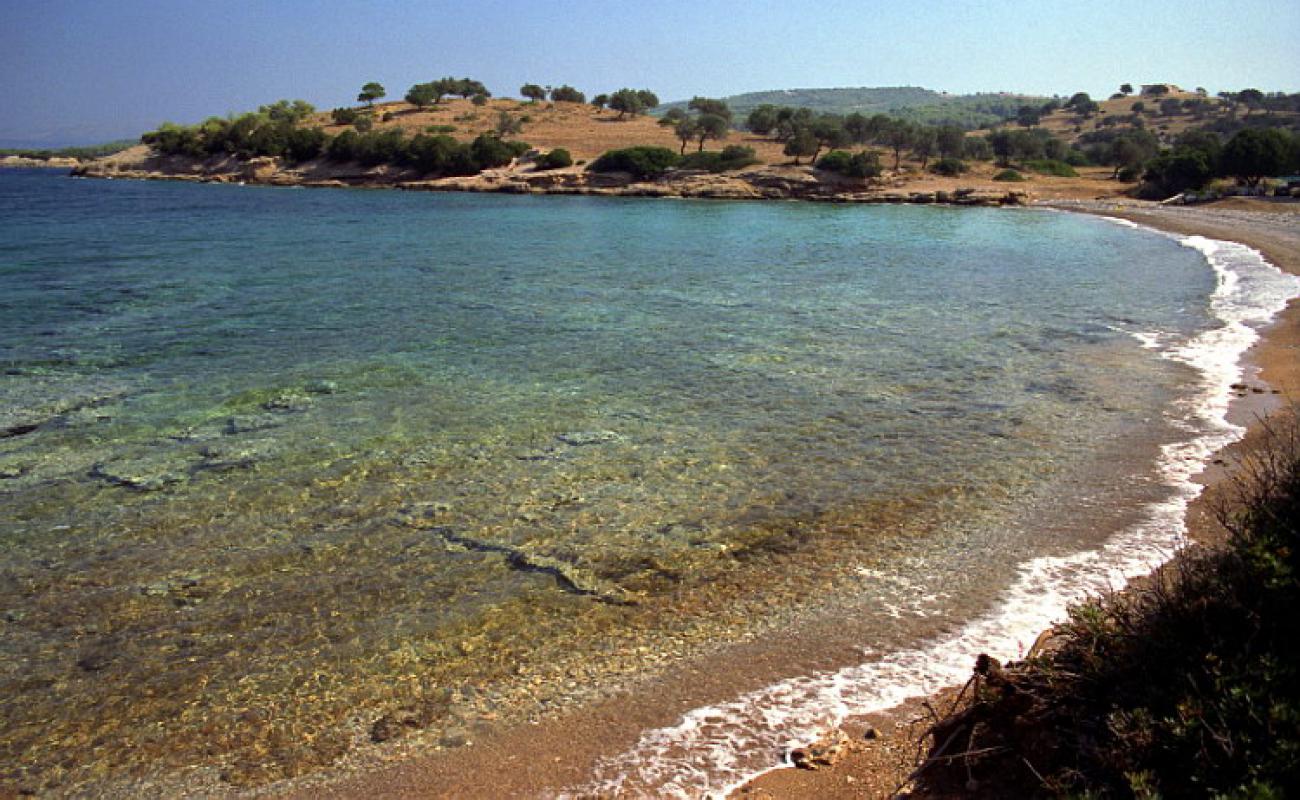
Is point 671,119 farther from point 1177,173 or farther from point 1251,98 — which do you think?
point 1251,98

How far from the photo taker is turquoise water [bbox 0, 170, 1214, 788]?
5824 mm

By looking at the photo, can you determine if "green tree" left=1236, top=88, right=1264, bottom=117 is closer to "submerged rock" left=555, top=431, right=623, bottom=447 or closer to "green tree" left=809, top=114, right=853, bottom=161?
"green tree" left=809, top=114, right=853, bottom=161

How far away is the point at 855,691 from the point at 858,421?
6384mm

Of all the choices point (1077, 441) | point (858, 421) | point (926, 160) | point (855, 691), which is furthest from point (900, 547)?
point (926, 160)

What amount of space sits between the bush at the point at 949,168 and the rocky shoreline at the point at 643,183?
7.49 m

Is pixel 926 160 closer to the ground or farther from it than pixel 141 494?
farther from it

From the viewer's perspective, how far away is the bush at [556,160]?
2844 inches

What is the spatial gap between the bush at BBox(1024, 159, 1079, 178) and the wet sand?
85.4 metres

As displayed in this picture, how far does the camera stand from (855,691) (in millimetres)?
5645

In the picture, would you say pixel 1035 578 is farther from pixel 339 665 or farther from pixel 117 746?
pixel 117 746

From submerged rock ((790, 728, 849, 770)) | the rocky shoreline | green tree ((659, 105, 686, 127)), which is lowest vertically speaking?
submerged rock ((790, 728, 849, 770))

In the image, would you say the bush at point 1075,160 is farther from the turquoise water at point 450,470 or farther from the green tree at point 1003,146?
the turquoise water at point 450,470

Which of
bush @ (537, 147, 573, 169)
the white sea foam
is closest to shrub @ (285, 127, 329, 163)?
bush @ (537, 147, 573, 169)

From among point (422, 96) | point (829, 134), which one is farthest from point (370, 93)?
point (829, 134)
